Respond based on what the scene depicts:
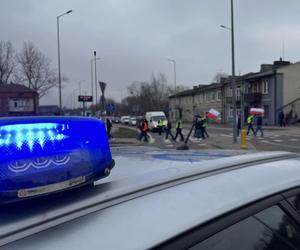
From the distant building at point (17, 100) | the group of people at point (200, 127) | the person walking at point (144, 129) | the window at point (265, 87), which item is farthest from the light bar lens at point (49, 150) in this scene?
the window at point (265, 87)

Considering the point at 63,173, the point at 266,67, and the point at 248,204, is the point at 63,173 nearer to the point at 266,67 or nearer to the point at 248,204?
the point at 248,204

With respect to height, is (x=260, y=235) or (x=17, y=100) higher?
(x=17, y=100)

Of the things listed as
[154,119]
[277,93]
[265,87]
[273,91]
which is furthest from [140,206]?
[265,87]

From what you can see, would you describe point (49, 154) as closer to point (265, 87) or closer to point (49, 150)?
point (49, 150)

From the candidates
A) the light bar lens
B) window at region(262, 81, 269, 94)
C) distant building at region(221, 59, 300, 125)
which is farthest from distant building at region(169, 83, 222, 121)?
the light bar lens

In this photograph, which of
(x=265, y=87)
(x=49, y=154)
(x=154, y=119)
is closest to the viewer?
(x=49, y=154)

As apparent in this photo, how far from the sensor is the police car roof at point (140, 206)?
1.12 meters

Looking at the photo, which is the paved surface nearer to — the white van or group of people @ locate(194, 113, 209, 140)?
group of people @ locate(194, 113, 209, 140)

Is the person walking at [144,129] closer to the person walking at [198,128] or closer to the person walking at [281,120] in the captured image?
the person walking at [198,128]

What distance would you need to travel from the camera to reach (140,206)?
4.21 feet

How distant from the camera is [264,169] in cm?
181

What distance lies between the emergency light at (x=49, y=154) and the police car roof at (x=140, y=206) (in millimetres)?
59

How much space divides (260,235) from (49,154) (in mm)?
763

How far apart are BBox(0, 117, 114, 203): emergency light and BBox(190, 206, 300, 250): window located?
0.40 meters
